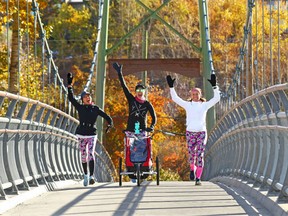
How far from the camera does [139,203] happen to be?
1320 cm

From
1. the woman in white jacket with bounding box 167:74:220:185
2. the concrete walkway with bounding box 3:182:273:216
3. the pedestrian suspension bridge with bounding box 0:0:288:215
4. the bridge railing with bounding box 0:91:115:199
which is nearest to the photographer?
the concrete walkway with bounding box 3:182:273:216

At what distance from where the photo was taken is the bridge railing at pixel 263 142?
480 inches

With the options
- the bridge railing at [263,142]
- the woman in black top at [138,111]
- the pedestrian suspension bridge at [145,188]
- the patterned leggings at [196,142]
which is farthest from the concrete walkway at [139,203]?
the woman in black top at [138,111]

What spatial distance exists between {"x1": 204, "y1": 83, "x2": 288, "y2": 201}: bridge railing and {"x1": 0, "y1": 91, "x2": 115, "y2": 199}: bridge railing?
2.70 meters

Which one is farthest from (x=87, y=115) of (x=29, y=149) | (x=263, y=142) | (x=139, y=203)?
(x=139, y=203)

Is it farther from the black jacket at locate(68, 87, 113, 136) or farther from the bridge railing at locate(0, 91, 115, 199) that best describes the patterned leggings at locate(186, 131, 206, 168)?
the bridge railing at locate(0, 91, 115, 199)

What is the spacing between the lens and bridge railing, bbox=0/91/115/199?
1361 centimetres

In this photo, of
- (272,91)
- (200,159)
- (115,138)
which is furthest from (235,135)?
(115,138)

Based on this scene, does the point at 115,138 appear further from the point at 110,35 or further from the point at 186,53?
the point at 110,35

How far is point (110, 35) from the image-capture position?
86375 mm

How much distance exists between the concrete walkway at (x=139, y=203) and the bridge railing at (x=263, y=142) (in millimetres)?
333

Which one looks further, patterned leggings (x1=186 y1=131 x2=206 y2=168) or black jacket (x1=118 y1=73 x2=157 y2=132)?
black jacket (x1=118 y1=73 x2=157 y2=132)

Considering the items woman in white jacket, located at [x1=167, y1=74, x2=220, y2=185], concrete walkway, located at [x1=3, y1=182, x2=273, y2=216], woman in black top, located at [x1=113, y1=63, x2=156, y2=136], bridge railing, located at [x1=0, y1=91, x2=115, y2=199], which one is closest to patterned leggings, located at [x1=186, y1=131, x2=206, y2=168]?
woman in white jacket, located at [x1=167, y1=74, x2=220, y2=185]

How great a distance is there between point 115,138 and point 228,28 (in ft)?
55.2
